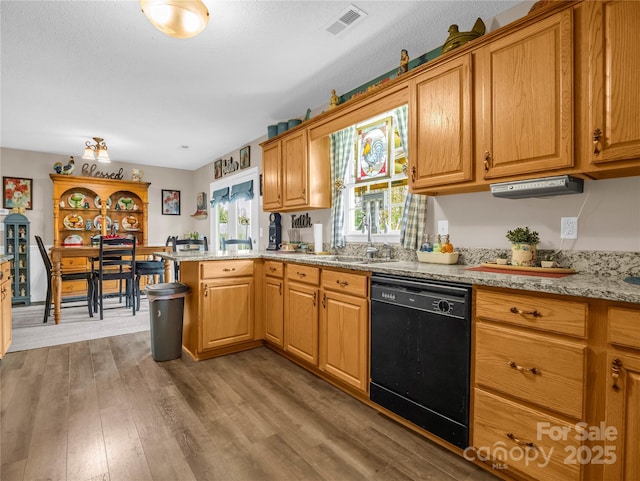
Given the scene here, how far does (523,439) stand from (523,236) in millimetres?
1028

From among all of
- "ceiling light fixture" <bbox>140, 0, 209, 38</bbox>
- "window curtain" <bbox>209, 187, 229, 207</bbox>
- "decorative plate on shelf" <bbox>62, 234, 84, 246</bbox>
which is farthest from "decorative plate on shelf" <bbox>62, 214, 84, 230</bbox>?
"ceiling light fixture" <bbox>140, 0, 209, 38</bbox>

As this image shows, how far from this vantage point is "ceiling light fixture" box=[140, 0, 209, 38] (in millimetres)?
1755

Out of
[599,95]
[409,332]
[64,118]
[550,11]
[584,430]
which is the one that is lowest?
[584,430]

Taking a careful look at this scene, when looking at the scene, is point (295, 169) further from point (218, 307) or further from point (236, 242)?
point (236, 242)

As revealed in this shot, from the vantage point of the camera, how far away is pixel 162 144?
5324 mm

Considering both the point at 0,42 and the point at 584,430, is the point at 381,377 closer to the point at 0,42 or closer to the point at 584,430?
the point at 584,430

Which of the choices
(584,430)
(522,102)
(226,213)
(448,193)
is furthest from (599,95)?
(226,213)

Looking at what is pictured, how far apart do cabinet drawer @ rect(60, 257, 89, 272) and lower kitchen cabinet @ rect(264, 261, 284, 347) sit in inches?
161

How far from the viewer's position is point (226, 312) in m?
3.12

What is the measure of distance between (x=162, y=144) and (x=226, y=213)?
1579 millimetres

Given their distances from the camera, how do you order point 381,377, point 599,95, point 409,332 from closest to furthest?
1. point 599,95
2. point 409,332
3. point 381,377

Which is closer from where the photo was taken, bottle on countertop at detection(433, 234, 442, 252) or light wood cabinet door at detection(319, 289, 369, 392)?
light wood cabinet door at detection(319, 289, 369, 392)

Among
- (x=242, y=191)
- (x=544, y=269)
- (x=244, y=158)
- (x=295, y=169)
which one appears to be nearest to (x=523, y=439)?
(x=544, y=269)

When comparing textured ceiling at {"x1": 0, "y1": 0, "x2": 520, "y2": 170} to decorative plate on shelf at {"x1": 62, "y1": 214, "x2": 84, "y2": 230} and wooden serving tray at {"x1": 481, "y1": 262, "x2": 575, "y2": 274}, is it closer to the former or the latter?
wooden serving tray at {"x1": 481, "y1": 262, "x2": 575, "y2": 274}
